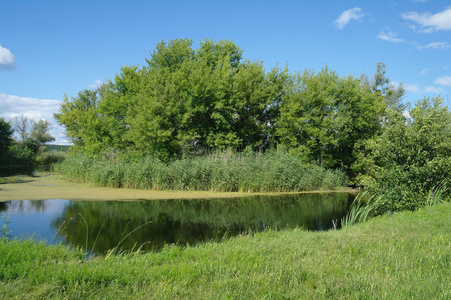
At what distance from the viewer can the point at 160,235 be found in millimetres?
8703

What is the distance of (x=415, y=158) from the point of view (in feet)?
33.5

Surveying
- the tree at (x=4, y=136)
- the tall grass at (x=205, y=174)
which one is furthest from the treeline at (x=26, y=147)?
the tall grass at (x=205, y=174)

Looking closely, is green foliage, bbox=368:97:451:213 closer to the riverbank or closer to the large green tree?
the riverbank

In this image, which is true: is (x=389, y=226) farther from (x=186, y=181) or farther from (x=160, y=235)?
→ (x=186, y=181)

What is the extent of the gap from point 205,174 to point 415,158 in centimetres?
1038

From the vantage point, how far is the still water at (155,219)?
8156 mm

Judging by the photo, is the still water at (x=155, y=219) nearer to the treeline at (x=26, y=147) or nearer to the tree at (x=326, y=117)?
the tree at (x=326, y=117)

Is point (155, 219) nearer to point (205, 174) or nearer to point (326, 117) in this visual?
point (205, 174)

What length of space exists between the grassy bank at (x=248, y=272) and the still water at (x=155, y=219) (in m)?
2.12

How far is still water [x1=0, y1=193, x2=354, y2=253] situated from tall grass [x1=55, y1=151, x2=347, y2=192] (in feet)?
7.64

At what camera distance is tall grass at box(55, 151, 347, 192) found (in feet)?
57.3

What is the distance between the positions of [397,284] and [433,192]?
786 cm

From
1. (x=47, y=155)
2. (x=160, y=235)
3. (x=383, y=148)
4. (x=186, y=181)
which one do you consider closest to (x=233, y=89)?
(x=186, y=181)

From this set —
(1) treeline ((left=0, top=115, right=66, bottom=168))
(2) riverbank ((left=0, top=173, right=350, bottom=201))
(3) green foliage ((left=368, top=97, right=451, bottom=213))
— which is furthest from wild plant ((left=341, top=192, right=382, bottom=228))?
(1) treeline ((left=0, top=115, right=66, bottom=168))
